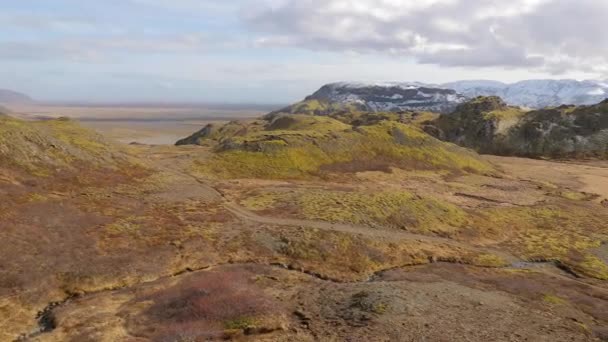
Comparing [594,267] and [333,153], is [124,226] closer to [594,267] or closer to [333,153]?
[594,267]

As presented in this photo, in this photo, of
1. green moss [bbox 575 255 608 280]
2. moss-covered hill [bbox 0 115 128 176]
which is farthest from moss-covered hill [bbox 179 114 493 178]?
green moss [bbox 575 255 608 280]

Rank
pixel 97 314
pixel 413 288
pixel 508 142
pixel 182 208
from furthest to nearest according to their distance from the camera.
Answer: pixel 508 142
pixel 182 208
pixel 413 288
pixel 97 314

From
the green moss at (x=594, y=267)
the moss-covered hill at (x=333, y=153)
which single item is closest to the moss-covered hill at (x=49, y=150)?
the moss-covered hill at (x=333, y=153)

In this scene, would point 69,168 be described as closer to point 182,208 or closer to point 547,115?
point 182,208

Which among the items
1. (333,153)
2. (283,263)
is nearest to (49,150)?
(283,263)

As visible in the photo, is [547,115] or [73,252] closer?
[73,252]

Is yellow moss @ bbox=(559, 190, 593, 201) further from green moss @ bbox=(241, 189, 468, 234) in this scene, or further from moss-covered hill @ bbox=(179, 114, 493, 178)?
green moss @ bbox=(241, 189, 468, 234)

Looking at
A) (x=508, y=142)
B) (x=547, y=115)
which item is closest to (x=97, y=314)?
(x=508, y=142)
